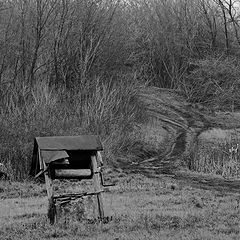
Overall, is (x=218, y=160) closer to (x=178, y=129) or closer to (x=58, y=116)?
(x=58, y=116)

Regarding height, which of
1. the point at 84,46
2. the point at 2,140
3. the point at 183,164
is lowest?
the point at 183,164

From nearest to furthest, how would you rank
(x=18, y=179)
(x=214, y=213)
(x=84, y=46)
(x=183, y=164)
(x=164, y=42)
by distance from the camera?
(x=214, y=213) < (x=18, y=179) < (x=183, y=164) < (x=84, y=46) < (x=164, y=42)

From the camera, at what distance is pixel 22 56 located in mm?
26562

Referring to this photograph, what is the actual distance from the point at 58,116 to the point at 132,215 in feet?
35.8

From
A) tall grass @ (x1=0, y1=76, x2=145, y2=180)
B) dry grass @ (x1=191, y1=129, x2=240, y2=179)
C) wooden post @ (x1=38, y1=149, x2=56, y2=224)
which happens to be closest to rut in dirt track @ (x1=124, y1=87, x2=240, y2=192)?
dry grass @ (x1=191, y1=129, x2=240, y2=179)

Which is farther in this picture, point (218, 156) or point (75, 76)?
point (75, 76)

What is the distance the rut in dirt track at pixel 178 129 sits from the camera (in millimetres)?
20047

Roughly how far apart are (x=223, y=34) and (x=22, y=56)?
2319 cm

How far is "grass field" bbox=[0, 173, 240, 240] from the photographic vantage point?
9.73 m

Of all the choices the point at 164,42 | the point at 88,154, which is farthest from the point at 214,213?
the point at 164,42

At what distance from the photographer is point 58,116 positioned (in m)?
22.1

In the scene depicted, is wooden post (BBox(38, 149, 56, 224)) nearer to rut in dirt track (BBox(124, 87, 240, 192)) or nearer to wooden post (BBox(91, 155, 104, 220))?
wooden post (BBox(91, 155, 104, 220))

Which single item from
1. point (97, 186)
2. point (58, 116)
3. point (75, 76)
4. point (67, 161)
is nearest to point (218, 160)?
point (58, 116)

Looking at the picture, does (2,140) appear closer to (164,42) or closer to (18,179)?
(18,179)
